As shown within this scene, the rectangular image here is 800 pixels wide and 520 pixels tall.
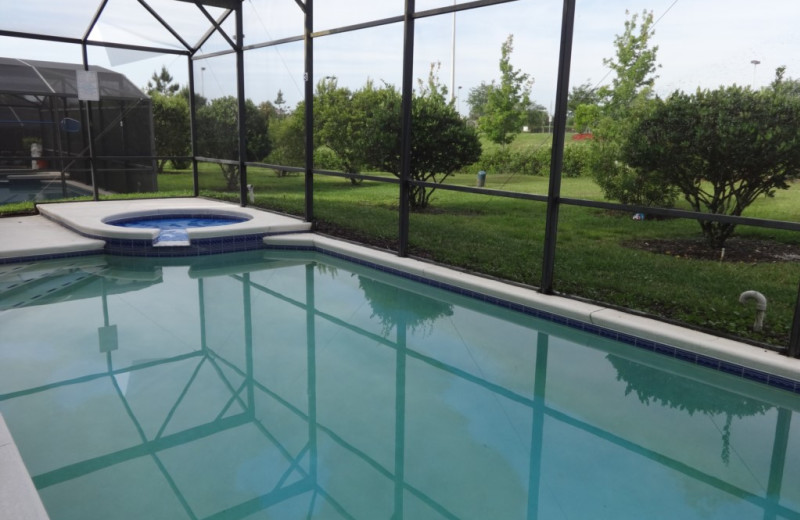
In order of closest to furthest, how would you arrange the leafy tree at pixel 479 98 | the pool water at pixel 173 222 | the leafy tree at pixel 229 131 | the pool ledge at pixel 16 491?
the pool ledge at pixel 16 491 → the pool water at pixel 173 222 → the leafy tree at pixel 479 98 → the leafy tree at pixel 229 131

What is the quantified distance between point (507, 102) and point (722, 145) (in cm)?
514

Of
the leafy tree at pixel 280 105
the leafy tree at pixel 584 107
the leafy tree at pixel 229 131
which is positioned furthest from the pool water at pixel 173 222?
the leafy tree at pixel 584 107

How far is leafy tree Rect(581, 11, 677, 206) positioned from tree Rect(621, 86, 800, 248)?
0.66 metres

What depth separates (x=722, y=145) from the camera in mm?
6863

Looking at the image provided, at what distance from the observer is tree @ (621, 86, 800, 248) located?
6516 millimetres

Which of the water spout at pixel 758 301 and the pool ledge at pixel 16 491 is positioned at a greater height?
the water spout at pixel 758 301

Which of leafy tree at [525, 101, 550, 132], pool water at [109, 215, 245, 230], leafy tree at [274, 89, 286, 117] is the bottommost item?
pool water at [109, 215, 245, 230]

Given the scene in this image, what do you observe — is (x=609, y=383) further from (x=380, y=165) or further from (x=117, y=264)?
(x=380, y=165)

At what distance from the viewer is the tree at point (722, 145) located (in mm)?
6516

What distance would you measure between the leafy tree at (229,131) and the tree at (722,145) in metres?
8.06

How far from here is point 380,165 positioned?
10.6m

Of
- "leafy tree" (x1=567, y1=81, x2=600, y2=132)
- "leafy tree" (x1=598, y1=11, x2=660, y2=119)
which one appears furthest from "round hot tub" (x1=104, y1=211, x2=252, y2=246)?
"leafy tree" (x1=598, y1=11, x2=660, y2=119)

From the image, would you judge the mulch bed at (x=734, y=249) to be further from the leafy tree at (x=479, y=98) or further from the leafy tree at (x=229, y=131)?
the leafy tree at (x=229, y=131)

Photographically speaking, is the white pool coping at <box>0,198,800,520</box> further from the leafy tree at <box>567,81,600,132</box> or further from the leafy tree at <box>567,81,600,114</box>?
the leafy tree at <box>567,81,600,114</box>
